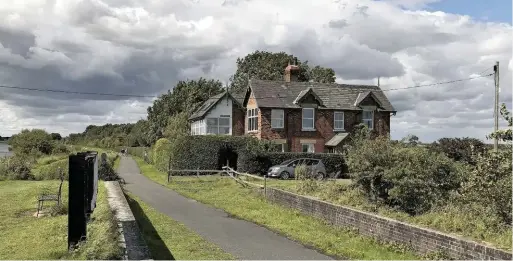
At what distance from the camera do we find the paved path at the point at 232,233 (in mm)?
11234

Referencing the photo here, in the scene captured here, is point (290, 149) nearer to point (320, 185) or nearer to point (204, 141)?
point (204, 141)

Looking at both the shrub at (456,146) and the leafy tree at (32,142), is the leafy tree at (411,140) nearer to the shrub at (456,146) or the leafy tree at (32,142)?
the shrub at (456,146)

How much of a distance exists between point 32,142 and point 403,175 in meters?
46.6

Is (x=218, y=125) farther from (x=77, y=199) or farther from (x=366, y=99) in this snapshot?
(x=77, y=199)

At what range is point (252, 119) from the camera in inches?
1642

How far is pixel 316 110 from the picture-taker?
41.2m

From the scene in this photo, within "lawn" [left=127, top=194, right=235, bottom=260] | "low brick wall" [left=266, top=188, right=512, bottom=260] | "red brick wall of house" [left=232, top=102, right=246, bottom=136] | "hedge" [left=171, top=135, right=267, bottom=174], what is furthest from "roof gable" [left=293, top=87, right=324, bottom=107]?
"lawn" [left=127, top=194, right=235, bottom=260]

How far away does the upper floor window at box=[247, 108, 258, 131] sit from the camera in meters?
40.8

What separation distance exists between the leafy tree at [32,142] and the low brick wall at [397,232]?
1669 inches

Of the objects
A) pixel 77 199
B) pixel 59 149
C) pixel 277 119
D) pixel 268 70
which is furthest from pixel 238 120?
pixel 77 199

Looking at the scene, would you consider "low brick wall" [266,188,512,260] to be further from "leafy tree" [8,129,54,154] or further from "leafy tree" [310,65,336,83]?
"leafy tree" [310,65,336,83]

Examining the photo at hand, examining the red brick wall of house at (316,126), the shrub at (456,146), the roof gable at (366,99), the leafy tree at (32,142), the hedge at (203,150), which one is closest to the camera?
the shrub at (456,146)

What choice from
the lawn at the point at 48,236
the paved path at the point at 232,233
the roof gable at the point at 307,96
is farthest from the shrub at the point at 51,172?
the roof gable at the point at 307,96

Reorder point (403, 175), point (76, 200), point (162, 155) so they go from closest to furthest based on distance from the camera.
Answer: point (76, 200)
point (403, 175)
point (162, 155)
